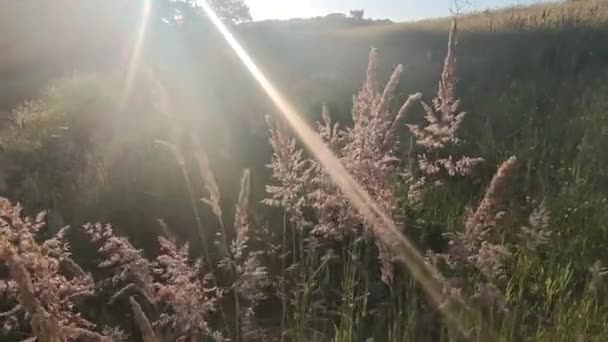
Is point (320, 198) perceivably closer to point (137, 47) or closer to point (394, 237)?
point (394, 237)

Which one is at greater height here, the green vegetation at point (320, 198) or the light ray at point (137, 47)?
the light ray at point (137, 47)

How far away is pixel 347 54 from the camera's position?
11.3 m

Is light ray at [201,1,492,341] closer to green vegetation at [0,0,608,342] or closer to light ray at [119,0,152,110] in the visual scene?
green vegetation at [0,0,608,342]

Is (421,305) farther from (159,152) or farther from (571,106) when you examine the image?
(571,106)

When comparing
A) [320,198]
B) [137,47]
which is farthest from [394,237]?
[137,47]

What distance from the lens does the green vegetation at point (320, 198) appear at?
87.1 inches

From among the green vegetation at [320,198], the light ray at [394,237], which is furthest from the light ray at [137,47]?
the light ray at [394,237]

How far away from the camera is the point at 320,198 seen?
8.24ft

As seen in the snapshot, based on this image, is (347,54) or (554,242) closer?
(554,242)

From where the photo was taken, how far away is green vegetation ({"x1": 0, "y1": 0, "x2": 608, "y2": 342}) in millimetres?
2213

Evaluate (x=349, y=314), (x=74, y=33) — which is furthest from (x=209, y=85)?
(x=74, y=33)

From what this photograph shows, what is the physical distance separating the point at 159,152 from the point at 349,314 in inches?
106

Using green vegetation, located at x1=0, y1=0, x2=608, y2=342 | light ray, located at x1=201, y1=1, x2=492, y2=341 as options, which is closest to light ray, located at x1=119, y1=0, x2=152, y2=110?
green vegetation, located at x1=0, y1=0, x2=608, y2=342

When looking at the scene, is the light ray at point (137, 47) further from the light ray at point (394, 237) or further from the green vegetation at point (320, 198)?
the light ray at point (394, 237)
